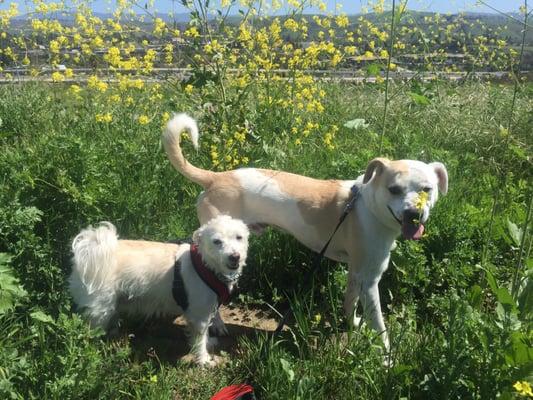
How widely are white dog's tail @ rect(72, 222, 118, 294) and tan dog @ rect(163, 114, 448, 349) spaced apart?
746mm

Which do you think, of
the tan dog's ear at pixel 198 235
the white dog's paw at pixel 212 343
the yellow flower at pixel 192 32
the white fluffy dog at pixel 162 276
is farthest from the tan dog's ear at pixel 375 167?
the yellow flower at pixel 192 32

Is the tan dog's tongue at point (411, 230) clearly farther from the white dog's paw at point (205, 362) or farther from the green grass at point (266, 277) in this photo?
the white dog's paw at point (205, 362)

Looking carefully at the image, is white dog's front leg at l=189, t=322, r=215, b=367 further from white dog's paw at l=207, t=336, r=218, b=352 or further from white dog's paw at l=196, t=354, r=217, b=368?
white dog's paw at l=207, t=336, r=218, b=352

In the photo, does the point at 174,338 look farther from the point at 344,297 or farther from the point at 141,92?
the point at 141,92

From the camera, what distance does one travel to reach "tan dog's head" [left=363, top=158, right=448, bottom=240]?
8.98 feet

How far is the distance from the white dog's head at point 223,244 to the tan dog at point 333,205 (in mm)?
419

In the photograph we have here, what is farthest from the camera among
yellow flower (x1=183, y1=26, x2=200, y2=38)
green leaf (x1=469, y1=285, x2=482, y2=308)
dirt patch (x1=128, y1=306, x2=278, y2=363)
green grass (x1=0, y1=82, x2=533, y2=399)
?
yellow flower (x1=183, y1=26, x2=200, y2=38)

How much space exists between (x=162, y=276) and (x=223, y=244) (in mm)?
453

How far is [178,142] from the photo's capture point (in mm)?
3414

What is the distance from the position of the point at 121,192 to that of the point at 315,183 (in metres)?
1.40

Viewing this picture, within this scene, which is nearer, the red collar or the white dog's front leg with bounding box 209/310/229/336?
the red collar

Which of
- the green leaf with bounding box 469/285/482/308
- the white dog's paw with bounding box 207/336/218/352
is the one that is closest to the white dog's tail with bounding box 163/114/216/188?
the white dog's paw with bounding box 207/336/218/352

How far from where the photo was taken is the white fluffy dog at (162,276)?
2.87 m

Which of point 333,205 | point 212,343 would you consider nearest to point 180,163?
point 333,205
